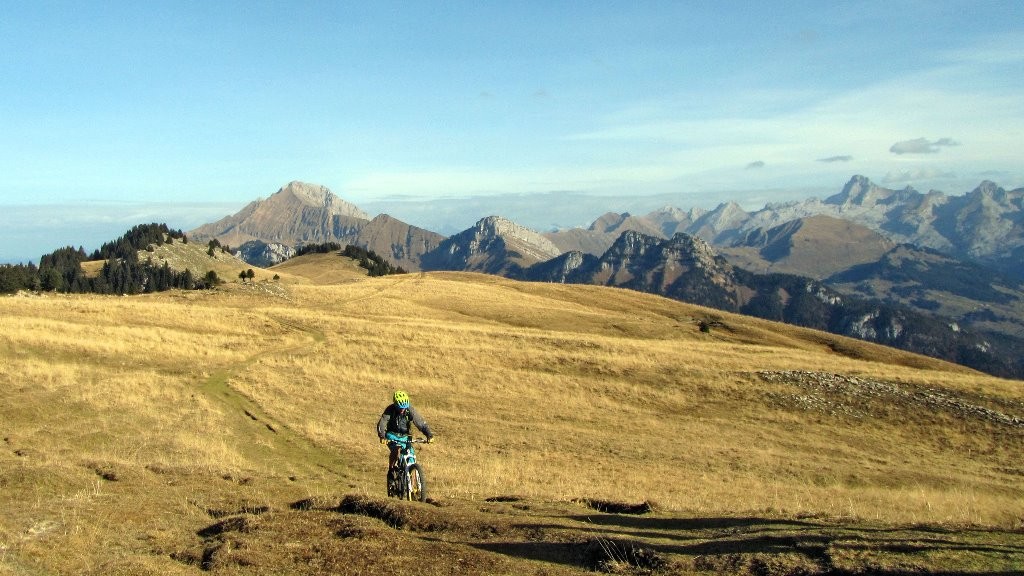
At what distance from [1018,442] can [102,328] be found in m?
59.8

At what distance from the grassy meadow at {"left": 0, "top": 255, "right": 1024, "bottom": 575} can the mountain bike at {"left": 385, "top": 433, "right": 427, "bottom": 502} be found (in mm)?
978

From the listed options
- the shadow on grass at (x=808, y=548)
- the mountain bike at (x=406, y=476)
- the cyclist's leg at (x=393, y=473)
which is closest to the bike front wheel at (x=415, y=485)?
the mountain bike at (x=406, y=476)

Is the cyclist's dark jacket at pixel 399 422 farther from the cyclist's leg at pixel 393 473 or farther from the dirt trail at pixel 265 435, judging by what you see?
the dirt trail at pixel 265 435

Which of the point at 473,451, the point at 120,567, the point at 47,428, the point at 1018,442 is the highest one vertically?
the point at 120,567

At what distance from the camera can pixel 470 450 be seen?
29.0m

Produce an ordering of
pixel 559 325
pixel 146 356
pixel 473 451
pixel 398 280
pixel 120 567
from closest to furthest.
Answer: pixel 120 567 < pixel 473 451 < pixel 146 356 < pixel 559 325 < pixel 398 280

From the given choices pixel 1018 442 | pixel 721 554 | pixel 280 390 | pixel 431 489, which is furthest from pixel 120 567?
pixel 1018 442

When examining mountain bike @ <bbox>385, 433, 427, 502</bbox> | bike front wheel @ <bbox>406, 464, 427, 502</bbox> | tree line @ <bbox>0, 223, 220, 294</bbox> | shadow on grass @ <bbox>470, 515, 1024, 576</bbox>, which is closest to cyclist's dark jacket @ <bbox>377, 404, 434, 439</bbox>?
mountain bike @ <bbox>385, 433, 427, 502</bbox>

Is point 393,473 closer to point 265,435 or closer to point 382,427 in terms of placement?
point 382,427

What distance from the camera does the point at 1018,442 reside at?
128 ft

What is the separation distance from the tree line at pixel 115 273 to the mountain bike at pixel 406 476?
84679mm

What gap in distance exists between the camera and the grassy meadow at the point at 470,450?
11.5 m

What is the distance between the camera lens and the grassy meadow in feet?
37.9

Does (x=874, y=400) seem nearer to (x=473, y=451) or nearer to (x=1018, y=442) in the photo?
(x=1018, y=442)
